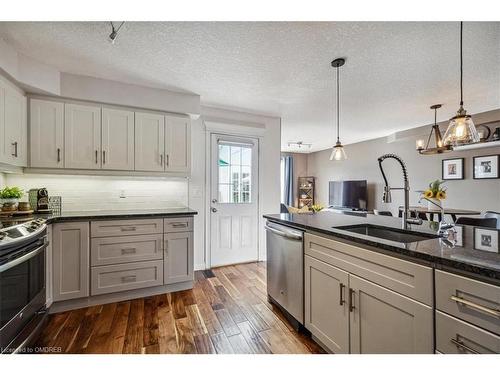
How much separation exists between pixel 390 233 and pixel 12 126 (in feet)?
11.1

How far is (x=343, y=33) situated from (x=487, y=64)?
5.51 ft

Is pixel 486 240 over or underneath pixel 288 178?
underneath

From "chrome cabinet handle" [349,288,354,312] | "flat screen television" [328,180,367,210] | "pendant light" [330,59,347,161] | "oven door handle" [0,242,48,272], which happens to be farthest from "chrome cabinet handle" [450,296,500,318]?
"flat screen television" [328,180,367,210]

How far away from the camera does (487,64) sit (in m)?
2.28

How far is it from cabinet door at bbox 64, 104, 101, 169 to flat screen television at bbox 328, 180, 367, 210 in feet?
18.9

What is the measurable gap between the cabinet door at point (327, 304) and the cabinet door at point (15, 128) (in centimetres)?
276

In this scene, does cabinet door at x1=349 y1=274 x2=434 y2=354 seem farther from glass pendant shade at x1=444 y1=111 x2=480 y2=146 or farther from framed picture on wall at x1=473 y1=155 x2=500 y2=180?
framed picture on wall at x1=473 y1=155 x2=500 y2=180

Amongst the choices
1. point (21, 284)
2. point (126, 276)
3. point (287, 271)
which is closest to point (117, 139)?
point (126, 276)

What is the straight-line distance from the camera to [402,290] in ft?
3.67

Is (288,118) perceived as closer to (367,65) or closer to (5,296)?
(367,65)

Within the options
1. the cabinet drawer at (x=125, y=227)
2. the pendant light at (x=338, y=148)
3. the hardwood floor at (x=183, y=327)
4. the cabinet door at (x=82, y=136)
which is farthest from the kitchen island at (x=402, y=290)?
the cabinet door at (x=82, y=136)

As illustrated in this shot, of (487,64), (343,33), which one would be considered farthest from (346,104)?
(343,33)

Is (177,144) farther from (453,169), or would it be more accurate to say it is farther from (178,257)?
(453,169)

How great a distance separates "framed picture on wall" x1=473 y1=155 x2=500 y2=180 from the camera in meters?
3.64
